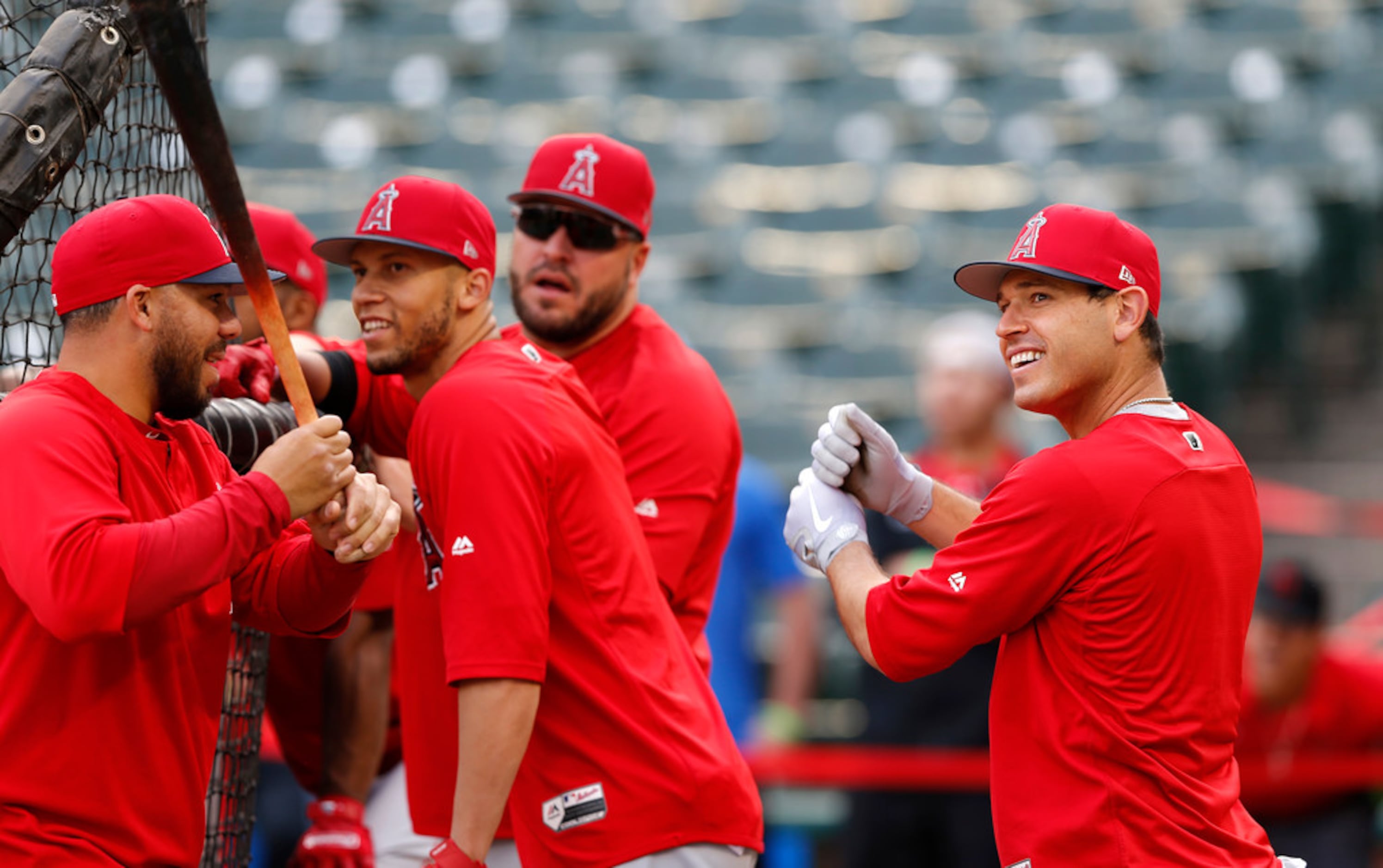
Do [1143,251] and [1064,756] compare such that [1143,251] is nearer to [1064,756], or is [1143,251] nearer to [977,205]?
[1064,756]

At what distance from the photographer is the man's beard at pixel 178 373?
2492 mm

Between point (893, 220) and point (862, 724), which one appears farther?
point (893, 220)

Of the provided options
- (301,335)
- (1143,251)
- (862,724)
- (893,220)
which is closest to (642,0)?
(893,220)

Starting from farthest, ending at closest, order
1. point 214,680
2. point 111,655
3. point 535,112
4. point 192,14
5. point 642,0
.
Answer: point 642,0
point 535,112
point 192,14
point 214,680
point 111,655

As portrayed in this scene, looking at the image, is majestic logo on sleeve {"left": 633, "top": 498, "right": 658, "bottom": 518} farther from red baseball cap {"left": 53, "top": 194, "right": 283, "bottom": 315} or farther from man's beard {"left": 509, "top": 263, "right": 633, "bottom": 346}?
red baseball cap {"left": 53, "top": 194, "right": 283, "bottom": 315}

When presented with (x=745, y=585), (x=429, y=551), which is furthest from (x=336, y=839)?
(x=745, y=585)

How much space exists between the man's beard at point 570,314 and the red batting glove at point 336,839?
1156mm

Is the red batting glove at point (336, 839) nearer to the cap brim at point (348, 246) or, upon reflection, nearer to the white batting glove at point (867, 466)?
the cap brim at point (348, 246)

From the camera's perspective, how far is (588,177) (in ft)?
11.8

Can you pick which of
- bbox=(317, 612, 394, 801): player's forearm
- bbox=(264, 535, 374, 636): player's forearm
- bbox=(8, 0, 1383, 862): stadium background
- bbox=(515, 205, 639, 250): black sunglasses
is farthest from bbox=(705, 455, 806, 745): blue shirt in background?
bbox=(264, 535, 374, 636): player's forearm

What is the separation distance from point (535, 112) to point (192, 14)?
7681 mm

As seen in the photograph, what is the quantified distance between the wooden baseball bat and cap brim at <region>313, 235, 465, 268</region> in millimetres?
384

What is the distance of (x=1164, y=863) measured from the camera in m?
2.47

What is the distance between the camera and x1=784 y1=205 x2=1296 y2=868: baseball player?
2.50 metres
